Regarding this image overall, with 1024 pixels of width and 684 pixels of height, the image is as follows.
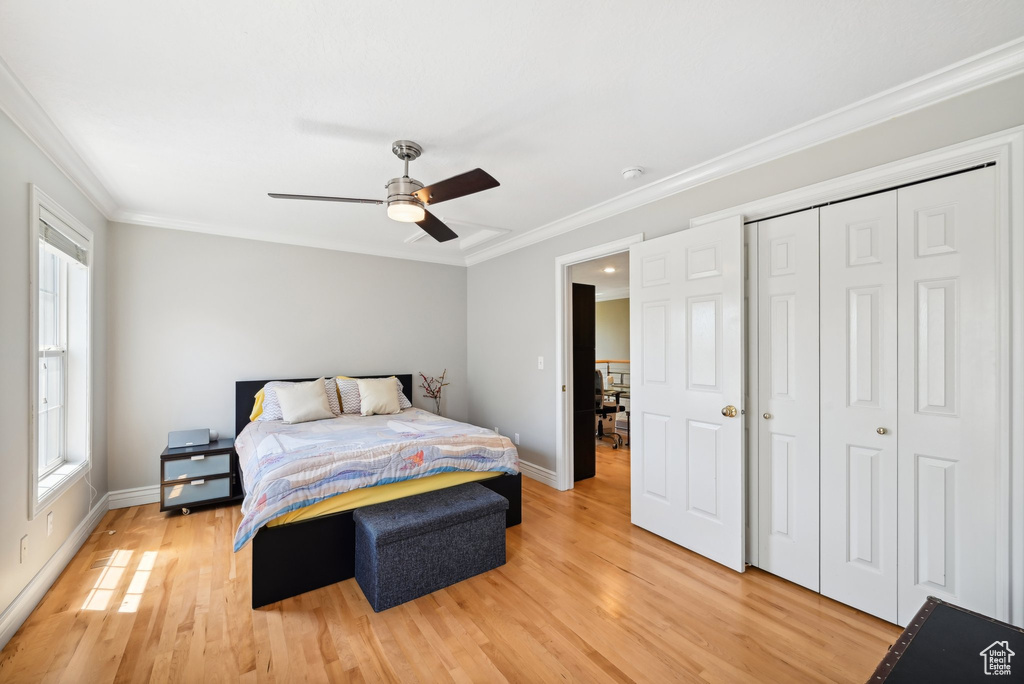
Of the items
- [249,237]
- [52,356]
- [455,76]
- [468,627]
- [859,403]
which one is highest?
[455,76]

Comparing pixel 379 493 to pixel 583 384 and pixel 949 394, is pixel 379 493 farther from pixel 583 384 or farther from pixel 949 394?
pixel 949 394

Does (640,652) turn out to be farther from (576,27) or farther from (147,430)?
(147,430)

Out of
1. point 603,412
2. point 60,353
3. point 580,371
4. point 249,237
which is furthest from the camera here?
point 603,412

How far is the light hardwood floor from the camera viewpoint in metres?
1.77

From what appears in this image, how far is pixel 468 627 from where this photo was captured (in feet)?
6.75

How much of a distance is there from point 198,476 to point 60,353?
1294mm

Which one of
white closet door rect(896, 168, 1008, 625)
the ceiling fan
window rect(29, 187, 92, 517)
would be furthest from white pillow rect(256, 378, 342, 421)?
white closet door rect(896, 168, 1008, 625)

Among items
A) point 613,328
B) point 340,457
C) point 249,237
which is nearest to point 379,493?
point 340,457

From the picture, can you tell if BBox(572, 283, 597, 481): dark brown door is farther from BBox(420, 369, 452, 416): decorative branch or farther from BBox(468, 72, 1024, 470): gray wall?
BBox(420, 369, 452, 416): decorative branch

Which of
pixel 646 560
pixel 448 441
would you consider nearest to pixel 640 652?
pixel 646 560

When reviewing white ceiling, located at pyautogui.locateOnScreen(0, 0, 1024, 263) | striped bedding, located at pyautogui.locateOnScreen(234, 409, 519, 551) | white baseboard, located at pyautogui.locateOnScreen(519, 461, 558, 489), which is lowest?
white baseboard, located at pyautogui.locateOnScreen(519, 461, 558, 489)

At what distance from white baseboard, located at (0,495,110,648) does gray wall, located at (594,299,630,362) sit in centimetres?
699

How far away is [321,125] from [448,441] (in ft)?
6.72

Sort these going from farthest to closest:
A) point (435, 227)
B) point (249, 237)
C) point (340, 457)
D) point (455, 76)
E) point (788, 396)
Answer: point (249, 237) → point (435, 227) → point (340, 457) → point (788, 396) → point (455, 76)
